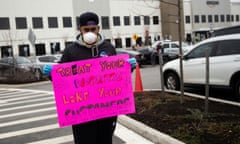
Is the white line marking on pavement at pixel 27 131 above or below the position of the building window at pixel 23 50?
below

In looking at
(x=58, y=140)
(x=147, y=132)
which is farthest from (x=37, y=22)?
(x=147, y=132)

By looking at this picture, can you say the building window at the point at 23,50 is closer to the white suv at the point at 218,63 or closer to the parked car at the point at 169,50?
the parked car at the point at 169,50

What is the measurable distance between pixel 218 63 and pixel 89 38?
21.4 ft

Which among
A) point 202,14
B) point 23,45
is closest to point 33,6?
point 23,45

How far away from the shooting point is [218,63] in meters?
9.44

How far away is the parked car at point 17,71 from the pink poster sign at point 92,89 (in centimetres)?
1548

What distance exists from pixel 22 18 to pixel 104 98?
53205 mm

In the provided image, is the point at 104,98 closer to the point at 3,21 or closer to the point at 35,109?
the point at 35,109

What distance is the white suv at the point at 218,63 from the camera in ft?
29.8

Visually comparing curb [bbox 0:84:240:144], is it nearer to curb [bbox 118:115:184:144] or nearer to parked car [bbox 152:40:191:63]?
curb [bbox 118:115:184:144]

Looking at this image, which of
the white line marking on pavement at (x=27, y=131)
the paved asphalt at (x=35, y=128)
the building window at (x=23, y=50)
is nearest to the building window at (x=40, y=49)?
the building window at (x=23, y=50)

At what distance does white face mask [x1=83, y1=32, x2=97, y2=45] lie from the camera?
3.65 metres

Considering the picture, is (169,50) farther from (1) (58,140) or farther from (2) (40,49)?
(2) (40,49)

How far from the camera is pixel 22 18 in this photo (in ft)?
178
